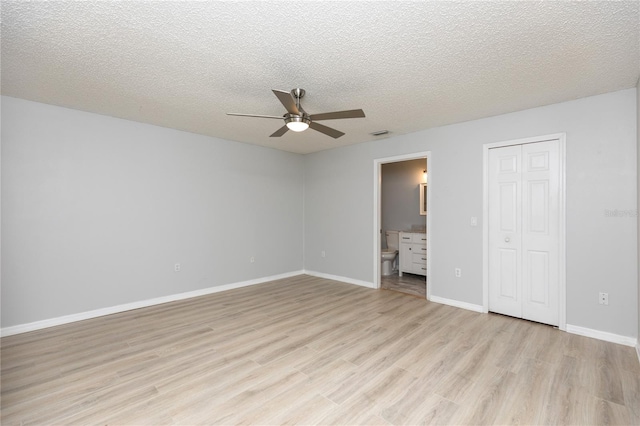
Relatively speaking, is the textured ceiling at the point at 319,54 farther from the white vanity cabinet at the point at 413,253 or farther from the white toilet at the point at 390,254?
the white toilet at the point at 390,254

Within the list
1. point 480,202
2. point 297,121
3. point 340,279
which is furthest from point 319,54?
point 340,279

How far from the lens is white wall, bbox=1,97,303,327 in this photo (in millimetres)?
3145

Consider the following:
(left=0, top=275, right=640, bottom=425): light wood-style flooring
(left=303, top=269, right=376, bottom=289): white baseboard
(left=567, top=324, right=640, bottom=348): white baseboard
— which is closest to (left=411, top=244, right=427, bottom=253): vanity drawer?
(left=303, top=269, right=376, bottom=289): white baseboard

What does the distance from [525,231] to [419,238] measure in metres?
2.10

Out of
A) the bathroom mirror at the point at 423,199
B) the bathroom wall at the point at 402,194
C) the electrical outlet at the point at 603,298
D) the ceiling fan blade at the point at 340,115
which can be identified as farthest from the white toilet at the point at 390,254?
the ceiling fan blade at the point at 340,115

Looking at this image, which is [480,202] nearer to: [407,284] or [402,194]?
[407,284]

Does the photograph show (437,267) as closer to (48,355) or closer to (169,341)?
(169,341)

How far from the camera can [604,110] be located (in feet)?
9.73

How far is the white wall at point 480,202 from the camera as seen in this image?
2875 mm

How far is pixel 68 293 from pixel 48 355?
1004mm

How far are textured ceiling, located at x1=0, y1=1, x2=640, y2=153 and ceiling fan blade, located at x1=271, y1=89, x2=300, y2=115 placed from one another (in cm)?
32

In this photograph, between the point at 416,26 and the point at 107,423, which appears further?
the point at 416,26

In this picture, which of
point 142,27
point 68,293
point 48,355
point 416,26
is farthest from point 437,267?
point 68,293

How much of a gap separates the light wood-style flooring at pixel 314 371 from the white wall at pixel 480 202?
51 cm
